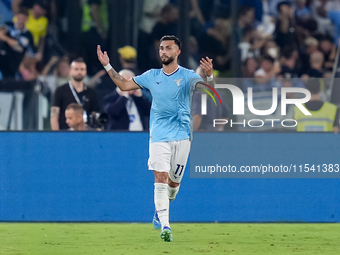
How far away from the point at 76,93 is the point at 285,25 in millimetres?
2833

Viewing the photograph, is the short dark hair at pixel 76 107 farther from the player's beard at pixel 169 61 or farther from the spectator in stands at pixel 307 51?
the spectator in stands at pixel 307 51

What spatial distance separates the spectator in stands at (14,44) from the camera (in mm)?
8469

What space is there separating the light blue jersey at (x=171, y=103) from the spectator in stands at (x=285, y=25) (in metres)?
1.99

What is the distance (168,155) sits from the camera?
22.7ft

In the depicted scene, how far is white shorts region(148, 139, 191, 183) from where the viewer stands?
6855mm

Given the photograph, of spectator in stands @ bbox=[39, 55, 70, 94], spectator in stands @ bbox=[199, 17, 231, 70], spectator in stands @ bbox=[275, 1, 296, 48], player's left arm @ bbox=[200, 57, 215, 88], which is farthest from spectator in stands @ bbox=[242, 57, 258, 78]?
spectator in stands @ bbox=[39, 55, 70, 94]

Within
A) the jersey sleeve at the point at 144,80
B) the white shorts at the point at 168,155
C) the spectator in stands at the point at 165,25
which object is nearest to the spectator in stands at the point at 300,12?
the spectator in stands at the point at 165,25

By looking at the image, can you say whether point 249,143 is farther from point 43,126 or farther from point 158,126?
point 43,126

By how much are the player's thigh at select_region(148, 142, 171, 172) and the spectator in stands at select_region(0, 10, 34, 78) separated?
256 cm

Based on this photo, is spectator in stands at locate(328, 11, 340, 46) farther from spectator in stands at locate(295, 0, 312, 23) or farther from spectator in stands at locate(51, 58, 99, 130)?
spectator in stands at locate(51, 58, 99, 130)

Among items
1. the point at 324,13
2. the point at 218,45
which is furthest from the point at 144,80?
the point at 324,13
